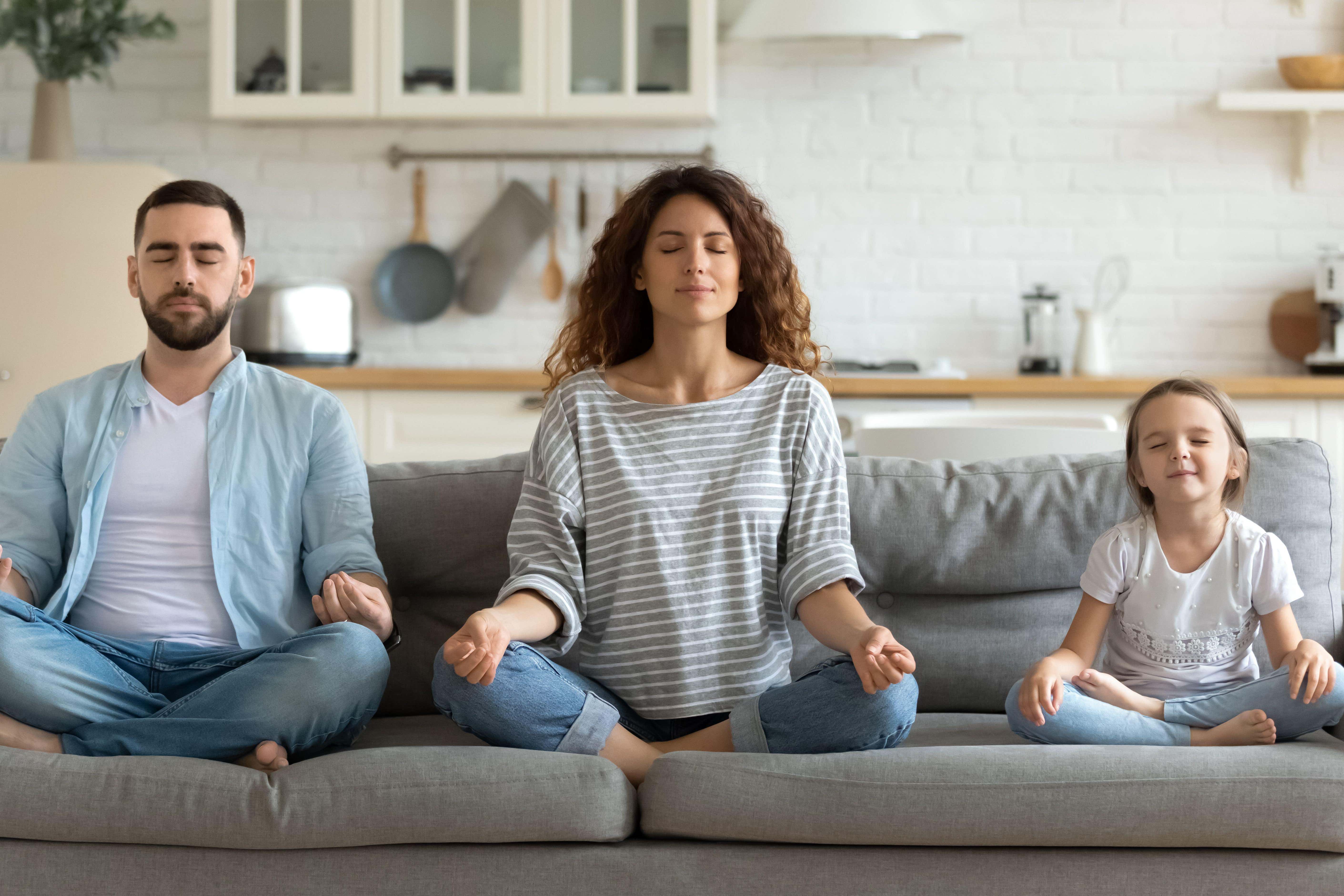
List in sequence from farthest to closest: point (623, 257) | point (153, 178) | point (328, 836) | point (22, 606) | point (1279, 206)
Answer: point (1279, 206) → point (153, 178) → point (623, 257) → point (22, 606) → point (328, 836)

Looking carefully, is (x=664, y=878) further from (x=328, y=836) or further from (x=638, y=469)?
(x=638, y=469)

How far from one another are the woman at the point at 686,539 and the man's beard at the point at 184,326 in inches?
19.2

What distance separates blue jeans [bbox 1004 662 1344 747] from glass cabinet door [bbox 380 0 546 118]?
105 inches

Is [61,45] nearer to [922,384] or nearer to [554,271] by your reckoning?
[554,271]

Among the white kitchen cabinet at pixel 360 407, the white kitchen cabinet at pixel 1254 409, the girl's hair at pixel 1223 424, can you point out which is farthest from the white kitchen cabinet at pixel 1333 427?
the white kitchen cabinet at pixel 360 407

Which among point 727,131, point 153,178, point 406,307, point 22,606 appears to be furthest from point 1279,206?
point 22,606

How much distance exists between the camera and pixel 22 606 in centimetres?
154

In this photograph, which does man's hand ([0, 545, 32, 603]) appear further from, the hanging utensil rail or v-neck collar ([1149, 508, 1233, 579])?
the hanging utensil rail

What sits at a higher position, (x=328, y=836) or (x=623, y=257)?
(x=623, y=257)

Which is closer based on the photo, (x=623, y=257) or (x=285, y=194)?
(x=623, y=257)

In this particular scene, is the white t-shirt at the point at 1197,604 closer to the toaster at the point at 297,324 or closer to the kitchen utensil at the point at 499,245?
the toaster at the point at 297,324

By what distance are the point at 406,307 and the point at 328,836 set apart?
2832 millimetres

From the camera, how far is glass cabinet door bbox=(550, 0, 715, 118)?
144 inches

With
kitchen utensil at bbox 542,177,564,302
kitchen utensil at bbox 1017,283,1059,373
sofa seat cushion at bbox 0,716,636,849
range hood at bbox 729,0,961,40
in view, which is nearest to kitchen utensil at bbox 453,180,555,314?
kitchen utensil at bbox 542,177,564,302
